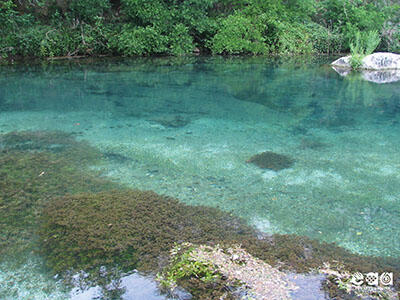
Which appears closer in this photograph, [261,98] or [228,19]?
[261,98]

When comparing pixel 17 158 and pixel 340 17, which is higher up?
pixel 340 17

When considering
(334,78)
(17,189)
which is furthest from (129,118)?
(334,78)

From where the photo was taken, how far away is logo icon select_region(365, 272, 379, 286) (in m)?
2.73

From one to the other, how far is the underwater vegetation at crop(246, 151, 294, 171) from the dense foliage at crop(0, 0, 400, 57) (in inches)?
394

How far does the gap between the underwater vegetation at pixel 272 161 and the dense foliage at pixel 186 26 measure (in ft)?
32.9

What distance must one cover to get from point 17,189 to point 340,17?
16.5 metres

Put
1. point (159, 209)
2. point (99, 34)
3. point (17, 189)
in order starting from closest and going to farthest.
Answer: point (159, 209), point (17, 189), point (99, 34)

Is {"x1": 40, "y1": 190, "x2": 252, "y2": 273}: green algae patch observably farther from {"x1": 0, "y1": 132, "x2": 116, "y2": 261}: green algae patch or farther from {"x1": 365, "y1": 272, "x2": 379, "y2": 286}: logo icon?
{"x1": 365, "y1": 272, "x2": 379, "y2": 286}: logo icon

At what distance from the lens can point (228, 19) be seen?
50.3ft

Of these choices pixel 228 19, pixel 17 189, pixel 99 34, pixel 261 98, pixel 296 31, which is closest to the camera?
pixel 17 189

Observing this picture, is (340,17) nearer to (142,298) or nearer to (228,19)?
(228,19)

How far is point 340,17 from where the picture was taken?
16.8 m

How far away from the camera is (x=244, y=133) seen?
6.20 meters

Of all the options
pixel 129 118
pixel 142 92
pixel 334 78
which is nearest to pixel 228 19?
pixel 334 78
